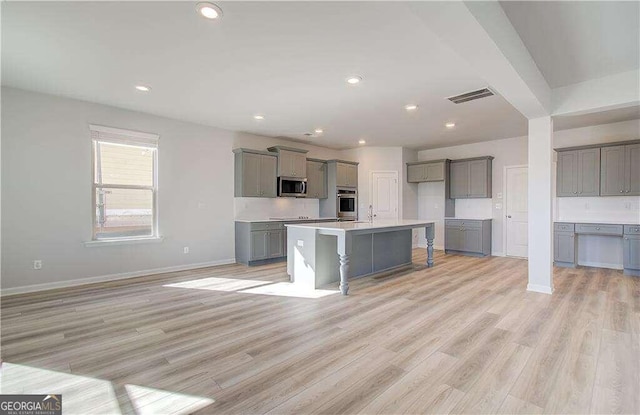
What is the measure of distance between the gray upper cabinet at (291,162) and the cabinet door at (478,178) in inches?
156

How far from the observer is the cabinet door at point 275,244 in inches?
240

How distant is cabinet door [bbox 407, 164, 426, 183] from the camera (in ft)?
25.7

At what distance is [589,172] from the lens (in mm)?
5586

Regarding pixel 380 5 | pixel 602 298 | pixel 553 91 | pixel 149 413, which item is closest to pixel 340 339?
pixel 149 413

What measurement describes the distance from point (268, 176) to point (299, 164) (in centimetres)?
86

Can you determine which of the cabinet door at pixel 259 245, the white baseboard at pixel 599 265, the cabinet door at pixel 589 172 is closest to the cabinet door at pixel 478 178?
the cabinet door at pixel 589 172

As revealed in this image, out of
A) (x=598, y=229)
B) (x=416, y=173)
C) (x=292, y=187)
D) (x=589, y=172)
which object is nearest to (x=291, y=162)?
(x=292, y=187)

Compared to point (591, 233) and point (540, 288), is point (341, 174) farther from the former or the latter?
point (591, 233)

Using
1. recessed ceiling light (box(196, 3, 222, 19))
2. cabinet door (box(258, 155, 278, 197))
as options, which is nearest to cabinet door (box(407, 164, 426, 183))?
cabinet door (box(258, 155, 278, 197))

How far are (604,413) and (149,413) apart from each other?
8.52 ft

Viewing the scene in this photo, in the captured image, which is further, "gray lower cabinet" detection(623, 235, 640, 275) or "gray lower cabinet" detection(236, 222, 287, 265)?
"gray lower cabinet" detection(236, 222, 287, 265)

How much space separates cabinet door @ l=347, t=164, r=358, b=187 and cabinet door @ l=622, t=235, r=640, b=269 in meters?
5.25

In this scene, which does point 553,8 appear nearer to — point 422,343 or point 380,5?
point 380,5

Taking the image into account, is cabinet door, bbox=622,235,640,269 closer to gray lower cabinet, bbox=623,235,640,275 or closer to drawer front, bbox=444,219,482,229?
gray lower cabinet, bbox=623,235,640,275
